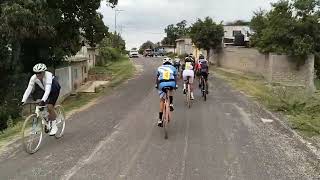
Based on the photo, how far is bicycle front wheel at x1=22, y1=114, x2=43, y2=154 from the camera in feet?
31.6

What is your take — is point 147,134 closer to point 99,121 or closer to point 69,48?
point 99,121

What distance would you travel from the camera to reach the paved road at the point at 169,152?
26.1 feet

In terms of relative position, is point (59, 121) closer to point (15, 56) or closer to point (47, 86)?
point (47, 86)

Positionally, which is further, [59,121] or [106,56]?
[106,56]

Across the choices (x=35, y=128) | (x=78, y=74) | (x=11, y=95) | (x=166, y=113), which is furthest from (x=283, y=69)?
(x=35, y=128)

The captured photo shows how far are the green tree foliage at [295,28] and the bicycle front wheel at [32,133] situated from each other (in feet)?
73.6

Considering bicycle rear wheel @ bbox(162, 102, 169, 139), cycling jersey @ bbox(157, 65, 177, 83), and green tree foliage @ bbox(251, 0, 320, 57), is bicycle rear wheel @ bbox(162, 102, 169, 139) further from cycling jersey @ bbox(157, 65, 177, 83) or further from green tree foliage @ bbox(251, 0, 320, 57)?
green tree foliage @ bbox(251, 0, 320, 57)

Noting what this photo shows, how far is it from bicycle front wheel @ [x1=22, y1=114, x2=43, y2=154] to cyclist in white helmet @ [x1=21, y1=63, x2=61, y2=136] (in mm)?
367

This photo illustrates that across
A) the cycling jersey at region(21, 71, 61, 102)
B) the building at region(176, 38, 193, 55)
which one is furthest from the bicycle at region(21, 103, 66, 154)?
the building at region(176, 38, 193, 55)

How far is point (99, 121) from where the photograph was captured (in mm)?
13703

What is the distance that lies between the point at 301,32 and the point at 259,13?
15.8 m

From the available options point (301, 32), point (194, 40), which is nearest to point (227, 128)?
point (301, 32)

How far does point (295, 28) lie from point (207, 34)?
71.6 ft

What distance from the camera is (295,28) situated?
98.7 feet
